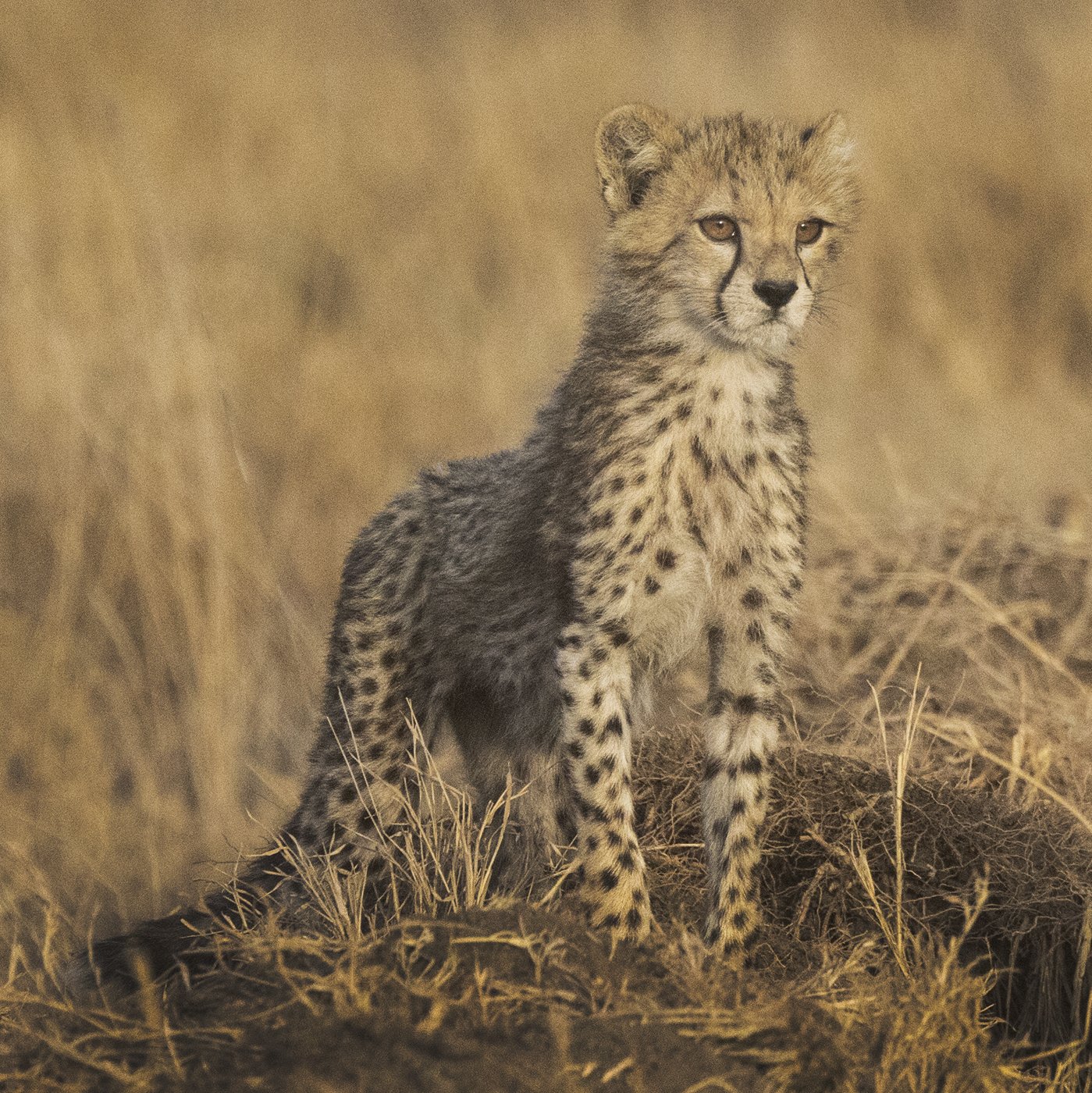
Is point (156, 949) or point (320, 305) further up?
point (320, 305)

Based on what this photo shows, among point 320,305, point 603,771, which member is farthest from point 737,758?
point 320,305

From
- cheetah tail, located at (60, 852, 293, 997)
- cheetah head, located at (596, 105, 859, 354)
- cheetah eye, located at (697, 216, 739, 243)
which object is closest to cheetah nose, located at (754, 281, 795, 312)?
cheetah head, located at (596, 105, 859, 354)

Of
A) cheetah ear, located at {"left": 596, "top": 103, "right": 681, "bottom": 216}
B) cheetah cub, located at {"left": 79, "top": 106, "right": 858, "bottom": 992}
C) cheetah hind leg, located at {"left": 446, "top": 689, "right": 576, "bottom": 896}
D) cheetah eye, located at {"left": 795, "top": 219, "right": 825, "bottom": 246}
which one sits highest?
cheetah ear, located at {"left": 596, "top": 103, "right": 681, "bottom": 216}

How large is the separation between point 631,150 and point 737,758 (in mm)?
1286

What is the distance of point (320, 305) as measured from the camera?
924cm

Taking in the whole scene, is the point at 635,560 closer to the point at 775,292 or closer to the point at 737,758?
the point at 737,758

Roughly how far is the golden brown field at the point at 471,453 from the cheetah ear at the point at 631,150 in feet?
2.43

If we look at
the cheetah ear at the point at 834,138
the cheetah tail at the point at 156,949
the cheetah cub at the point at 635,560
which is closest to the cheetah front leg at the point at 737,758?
the cheetah cub at the point at 635,560

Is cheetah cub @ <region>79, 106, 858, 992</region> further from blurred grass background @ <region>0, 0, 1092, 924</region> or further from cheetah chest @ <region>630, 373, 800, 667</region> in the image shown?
blurred grass background @ <region>0, 0, 1092, 924</region>

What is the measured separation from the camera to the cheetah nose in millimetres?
3311

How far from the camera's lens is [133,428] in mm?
6781

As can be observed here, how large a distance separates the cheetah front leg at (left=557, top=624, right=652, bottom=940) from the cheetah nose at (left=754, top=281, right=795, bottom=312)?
70 centimetres

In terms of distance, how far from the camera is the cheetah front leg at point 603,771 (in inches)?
130

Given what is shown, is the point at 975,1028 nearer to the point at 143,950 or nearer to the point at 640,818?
the point at 640,818
